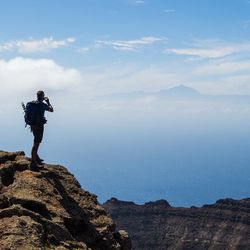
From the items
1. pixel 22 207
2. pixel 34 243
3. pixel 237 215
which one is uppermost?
pixel 237 215

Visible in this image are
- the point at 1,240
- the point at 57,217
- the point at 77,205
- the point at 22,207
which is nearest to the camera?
the point at 1,240

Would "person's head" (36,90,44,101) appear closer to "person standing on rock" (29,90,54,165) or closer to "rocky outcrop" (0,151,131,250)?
"person standing on rock" (29,90,54,165)

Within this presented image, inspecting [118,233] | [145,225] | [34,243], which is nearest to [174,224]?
[145,225]

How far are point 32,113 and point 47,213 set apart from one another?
6.52 m

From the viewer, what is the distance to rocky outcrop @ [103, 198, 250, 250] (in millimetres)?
124688

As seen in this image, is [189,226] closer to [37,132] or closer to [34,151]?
[34,151]

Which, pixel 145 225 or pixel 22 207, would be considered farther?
pixel 145 225

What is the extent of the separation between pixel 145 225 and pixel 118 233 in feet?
377

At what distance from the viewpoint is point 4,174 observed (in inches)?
987

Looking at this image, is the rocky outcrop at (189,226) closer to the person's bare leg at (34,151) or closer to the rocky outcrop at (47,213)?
the rocky outcrop at (47,213)

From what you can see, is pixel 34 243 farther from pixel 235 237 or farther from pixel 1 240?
pixel 235 237

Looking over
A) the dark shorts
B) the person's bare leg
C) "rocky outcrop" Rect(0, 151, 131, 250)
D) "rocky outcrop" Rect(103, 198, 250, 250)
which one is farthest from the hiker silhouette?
"rocky outcrop" Rect(103, 198, 250, 250)

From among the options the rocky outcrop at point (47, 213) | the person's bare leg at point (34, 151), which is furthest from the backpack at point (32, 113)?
the rocky outcrop at point (47, 213)

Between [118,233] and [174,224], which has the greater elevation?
[174,224]
